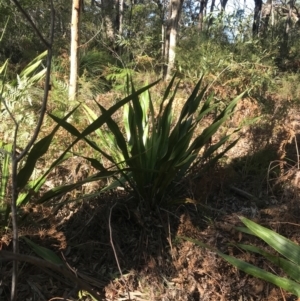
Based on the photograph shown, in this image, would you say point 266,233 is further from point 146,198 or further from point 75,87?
point 75,87

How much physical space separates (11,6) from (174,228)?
571 cm

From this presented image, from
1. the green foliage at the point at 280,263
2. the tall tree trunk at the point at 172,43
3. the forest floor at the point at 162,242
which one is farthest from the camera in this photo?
the tall tree trunk at the point at 172,43

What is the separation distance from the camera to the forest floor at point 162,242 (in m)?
1.98

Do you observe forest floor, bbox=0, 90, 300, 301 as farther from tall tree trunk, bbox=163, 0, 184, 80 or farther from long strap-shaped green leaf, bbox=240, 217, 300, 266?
tall tree trunk, bbox=163, 0, 184, 80

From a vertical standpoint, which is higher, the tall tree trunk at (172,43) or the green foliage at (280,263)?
the tall tree trunk at (172,43)

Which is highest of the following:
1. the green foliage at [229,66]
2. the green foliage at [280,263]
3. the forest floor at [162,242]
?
the green foliage at [229,66]

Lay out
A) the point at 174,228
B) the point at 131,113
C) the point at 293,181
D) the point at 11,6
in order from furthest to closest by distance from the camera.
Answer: the point at 11,6 → the point at 293,181 → the point at 131,113 → the point at 174,228

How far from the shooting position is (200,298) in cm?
198

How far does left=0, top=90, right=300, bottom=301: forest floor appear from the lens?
6.51ft

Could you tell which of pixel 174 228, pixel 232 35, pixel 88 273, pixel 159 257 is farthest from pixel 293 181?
pixel 232 35

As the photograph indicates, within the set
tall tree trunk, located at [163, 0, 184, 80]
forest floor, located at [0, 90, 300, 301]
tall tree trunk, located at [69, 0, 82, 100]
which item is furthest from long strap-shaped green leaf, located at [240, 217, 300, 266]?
tall tree trunk, located at [163, 0, 184, 80]

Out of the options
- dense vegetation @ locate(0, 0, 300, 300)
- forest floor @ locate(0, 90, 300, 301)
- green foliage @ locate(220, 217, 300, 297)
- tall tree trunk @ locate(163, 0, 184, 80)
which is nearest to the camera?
green foliage @ locate(220, 217, 300, 297)

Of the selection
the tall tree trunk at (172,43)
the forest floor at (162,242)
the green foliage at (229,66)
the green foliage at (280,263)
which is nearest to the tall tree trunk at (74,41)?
the green foliage at (229,66)

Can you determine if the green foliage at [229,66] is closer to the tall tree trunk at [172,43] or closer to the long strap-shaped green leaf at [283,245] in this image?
the tall tree trunk at [172,43]
